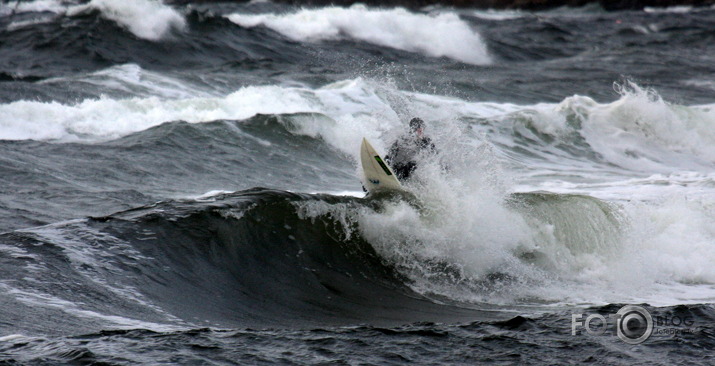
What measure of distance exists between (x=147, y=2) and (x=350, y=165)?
48.6 feet

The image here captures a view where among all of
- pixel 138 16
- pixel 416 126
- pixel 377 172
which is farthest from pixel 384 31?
pixel 377 172

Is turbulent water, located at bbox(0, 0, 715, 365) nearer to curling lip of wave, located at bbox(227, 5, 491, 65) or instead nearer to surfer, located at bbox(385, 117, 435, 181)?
surfer, located at bbox(385, 117, 435, 181)

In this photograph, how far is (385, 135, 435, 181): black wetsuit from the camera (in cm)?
1013

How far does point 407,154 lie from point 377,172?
16.6 inches

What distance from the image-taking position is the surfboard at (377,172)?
997 cm

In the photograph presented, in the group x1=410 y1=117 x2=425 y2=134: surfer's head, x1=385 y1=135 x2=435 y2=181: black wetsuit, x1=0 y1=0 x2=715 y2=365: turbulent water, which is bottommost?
x1=0 y1=0 x2=715 y2=365: turbulent water

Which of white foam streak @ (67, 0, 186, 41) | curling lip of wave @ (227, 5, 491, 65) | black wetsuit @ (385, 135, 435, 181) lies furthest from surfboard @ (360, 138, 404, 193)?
curling lip of wave @ (227, 5, 491, 65)

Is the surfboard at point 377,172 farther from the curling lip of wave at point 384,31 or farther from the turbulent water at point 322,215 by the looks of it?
the curling lip of wave at point 384,31

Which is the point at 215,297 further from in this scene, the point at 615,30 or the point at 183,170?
the point at 615,30

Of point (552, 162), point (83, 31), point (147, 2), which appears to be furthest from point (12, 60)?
point (552, 162)

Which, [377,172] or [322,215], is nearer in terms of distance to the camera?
[322,215]

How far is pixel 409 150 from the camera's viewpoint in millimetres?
10164

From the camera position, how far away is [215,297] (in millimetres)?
7629

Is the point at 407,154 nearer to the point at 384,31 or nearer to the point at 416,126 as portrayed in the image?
the point at 416,126
